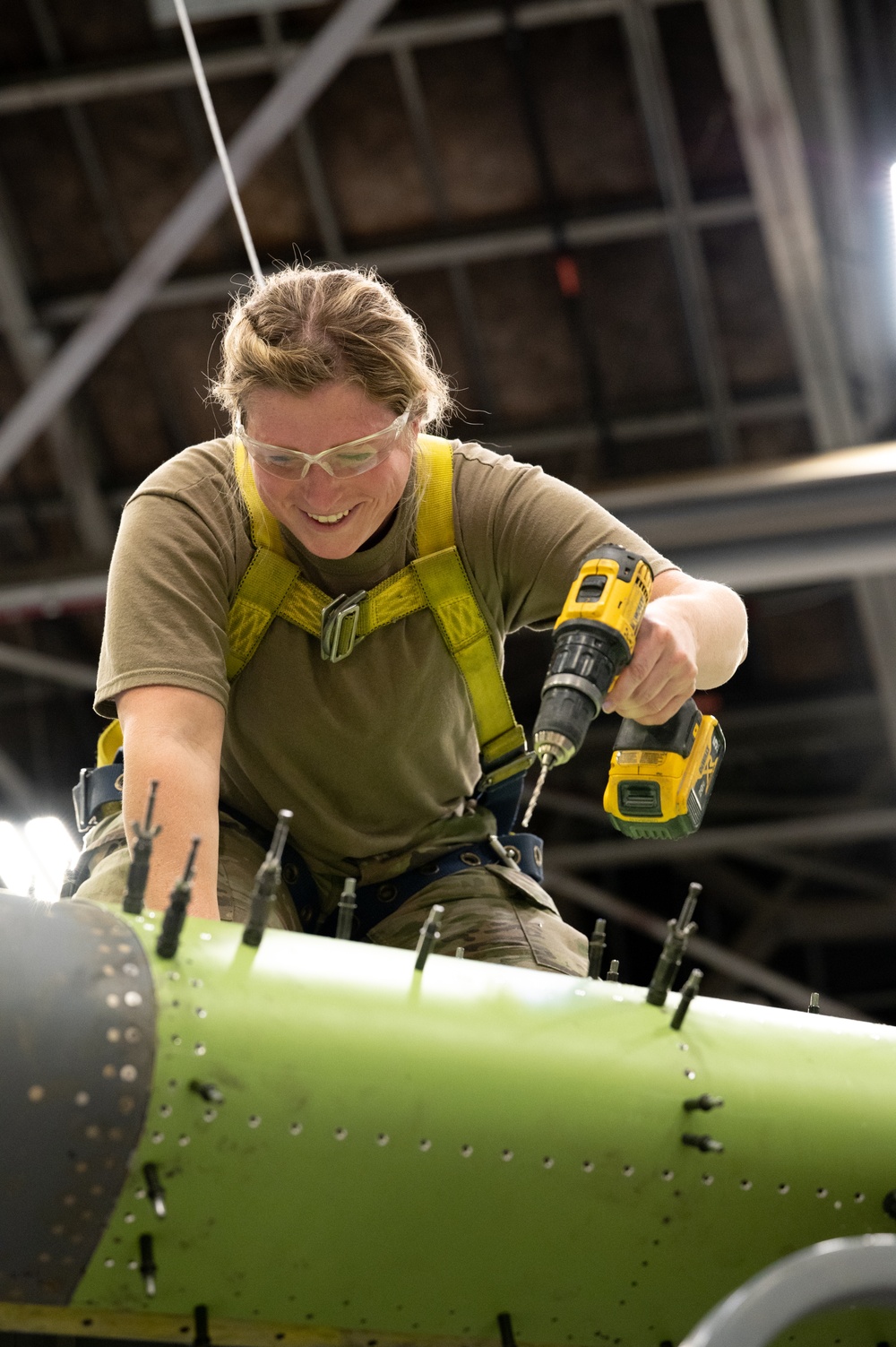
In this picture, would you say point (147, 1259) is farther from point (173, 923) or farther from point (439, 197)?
point (439, 197)

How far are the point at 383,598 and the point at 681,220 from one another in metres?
5.33

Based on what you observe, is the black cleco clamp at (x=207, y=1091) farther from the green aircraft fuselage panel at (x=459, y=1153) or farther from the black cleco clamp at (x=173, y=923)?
the black cleco clamp at (x=173, y=923)

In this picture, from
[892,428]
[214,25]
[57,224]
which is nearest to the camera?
[892,428]

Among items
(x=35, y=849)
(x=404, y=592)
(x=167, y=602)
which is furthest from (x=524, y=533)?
(x=35, y=849)

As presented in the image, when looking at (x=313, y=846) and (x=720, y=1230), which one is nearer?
(x=720, y=1230)

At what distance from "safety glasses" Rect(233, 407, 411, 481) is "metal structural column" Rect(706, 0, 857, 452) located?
385cm

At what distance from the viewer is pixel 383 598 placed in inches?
99.3

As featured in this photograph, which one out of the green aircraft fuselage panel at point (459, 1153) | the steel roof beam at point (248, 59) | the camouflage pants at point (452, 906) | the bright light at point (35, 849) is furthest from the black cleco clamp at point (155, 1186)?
the bright light at point (35, 849)

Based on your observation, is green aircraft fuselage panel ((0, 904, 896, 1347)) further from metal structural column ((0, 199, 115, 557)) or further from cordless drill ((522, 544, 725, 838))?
metal structural column ((0, 199, 115, 557))

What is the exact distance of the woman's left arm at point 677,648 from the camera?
228cm

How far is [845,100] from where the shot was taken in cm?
588

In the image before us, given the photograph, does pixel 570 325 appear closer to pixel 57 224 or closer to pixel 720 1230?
pixel 57 224

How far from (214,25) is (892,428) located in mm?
3760

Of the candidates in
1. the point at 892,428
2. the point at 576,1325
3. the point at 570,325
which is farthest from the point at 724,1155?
the point at 570,325
